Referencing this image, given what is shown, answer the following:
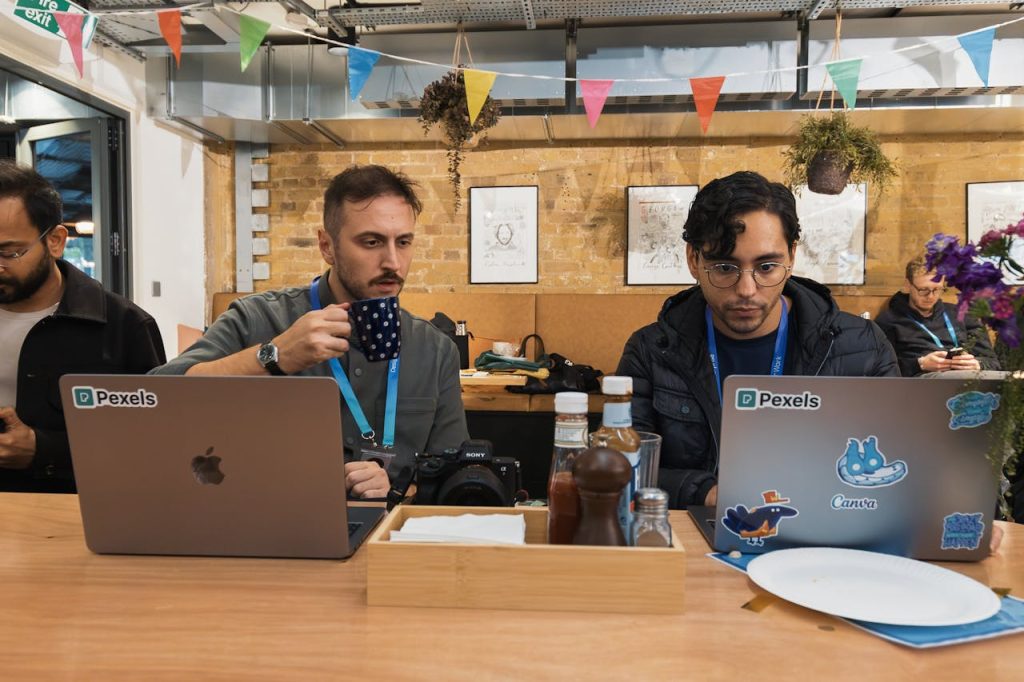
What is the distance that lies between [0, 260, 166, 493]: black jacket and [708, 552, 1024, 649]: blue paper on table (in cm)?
199

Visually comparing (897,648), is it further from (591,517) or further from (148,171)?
(148,171)

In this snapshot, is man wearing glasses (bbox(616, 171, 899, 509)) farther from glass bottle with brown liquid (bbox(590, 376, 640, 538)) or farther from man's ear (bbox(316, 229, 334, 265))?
man's ear (bbox(316, 229, 334, 265))

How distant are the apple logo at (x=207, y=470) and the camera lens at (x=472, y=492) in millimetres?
341

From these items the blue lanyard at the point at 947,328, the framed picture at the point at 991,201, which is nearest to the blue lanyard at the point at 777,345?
the blue lanyard at the point at 947,328

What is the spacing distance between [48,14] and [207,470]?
3.59 metres

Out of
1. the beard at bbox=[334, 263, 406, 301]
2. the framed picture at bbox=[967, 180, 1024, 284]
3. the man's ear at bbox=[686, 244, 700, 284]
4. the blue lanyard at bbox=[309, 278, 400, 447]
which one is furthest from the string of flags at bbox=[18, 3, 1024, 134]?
the man's ear at bbox=[686, 244, 700, 284]

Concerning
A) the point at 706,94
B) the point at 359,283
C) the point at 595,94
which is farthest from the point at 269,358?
the point at 706,94

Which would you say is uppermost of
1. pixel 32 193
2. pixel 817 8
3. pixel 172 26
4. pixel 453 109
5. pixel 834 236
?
pixel 817 8

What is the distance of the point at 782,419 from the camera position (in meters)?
1.00

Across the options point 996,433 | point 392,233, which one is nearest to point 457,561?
point 996,433

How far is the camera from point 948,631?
82cm

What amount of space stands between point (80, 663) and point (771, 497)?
88cm

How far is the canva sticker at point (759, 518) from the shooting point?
3.41 feet

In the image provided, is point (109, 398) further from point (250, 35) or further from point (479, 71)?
point (479, 71)
